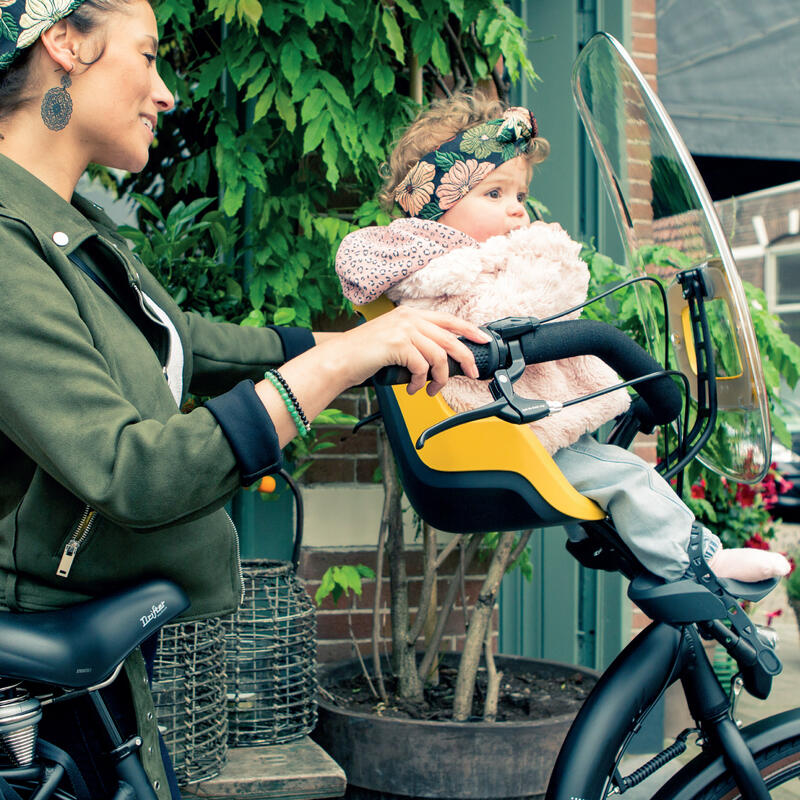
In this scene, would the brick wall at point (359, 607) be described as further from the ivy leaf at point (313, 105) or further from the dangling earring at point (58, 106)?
the dangling earring at point (58, 106)

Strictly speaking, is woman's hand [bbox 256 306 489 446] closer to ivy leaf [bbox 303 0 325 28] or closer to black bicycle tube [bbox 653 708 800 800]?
black bicycle tube [bbox 653 708 800 800]

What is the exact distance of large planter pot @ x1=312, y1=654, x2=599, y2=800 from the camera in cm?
241

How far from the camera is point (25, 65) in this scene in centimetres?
130

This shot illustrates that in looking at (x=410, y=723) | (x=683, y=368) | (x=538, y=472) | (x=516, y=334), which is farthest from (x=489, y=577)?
(x=516, y=334)

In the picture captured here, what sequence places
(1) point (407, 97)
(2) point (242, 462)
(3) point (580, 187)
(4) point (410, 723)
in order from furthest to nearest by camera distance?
(3) point (580, 187) < (1) point (407, 97) < (4) point (410, 723) < (2) point (242, 462)

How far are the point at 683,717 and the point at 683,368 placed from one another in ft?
8.50

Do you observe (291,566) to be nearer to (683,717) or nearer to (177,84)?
(177,84)

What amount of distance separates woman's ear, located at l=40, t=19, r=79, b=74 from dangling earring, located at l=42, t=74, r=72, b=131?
0.07 ft

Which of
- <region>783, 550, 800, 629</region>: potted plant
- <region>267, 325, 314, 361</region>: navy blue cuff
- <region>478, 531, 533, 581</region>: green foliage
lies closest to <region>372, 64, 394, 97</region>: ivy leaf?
<region>267, 325, 314, 361</region>: navy blue cuff

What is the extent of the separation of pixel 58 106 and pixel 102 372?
0.45 meters

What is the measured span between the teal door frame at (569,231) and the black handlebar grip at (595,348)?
2.20 metres

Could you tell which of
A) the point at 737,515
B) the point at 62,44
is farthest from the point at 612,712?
the point at 737,515

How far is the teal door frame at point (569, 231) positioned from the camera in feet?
11.5

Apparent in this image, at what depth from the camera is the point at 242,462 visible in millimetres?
1111
